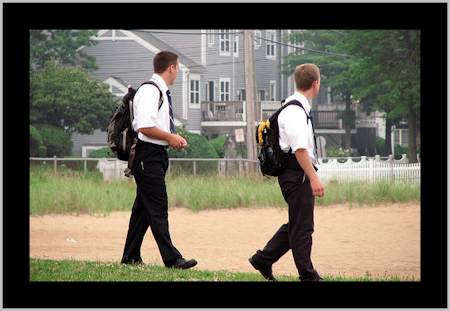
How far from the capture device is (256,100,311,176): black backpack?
5.00m

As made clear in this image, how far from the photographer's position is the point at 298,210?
4.96 meters

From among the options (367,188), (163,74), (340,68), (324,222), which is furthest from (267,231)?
(340,68)

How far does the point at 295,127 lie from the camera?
191 inches

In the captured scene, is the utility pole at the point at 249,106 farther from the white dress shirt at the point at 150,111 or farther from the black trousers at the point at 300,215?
the black trousers at the point at 300,215

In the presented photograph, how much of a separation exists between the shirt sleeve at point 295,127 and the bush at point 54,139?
26.8m

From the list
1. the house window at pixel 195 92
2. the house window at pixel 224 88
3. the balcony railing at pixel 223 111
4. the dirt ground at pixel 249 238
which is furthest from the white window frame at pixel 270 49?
the dirt ground at pixel 249 238

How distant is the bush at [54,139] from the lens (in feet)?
98.6

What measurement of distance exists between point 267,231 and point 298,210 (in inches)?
241

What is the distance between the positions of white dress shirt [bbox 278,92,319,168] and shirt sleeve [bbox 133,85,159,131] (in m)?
1.19

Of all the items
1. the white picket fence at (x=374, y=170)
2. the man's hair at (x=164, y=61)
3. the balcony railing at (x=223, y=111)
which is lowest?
the white picket fence at (x=374, y=170)

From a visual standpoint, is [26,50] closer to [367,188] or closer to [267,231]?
[267,231]

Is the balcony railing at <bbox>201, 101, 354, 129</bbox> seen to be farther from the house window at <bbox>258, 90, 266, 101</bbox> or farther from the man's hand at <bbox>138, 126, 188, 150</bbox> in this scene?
the man's hand at <bbox>138, 126, 188, 150</bbox>

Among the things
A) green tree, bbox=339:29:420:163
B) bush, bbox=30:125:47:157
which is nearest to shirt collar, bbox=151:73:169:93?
green tree, bbox=339:29:420:163

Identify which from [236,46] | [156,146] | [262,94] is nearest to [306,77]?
[156,146]
